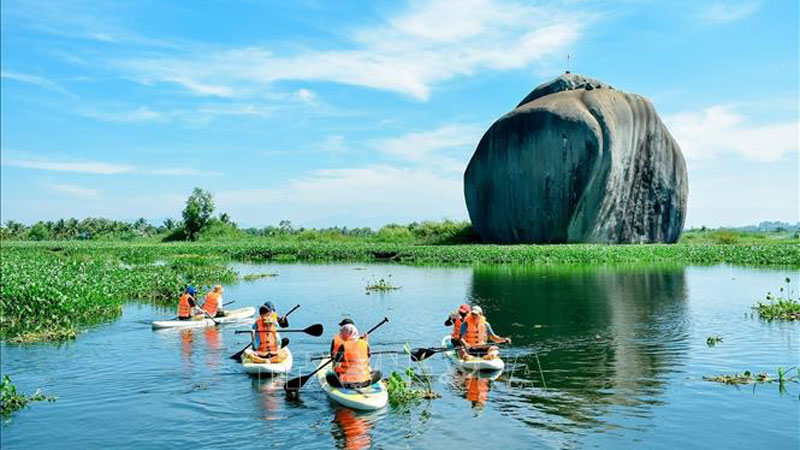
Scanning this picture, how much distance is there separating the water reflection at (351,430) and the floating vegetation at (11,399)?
19.1ft

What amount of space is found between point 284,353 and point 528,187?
4245 centimetres

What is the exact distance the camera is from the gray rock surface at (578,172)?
54594 mm

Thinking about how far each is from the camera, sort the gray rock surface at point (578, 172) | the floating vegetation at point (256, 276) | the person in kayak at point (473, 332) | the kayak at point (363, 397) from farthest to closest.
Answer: the gray rock surface at point (578, 172) < the floating vegetation at point (256, 276) < the person in kayak at point (473, 332) < the kayak at point (363, 397)

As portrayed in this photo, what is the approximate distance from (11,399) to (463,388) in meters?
8.83

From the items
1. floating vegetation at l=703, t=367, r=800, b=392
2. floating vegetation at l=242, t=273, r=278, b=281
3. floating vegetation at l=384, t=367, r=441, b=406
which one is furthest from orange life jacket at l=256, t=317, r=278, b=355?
floating vegetation at l=242, t=273, r=278, b=281

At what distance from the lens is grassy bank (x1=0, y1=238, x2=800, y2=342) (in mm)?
22359

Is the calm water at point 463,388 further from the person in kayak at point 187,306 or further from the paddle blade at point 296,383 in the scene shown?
the person in kayak at point 187,306

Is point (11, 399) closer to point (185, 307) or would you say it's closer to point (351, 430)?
point (351, 430)

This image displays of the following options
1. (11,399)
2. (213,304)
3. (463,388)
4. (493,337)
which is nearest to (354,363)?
(463,388)

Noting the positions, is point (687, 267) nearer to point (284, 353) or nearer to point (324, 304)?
point (324, 304)

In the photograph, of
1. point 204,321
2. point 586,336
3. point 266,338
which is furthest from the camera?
point 204,321

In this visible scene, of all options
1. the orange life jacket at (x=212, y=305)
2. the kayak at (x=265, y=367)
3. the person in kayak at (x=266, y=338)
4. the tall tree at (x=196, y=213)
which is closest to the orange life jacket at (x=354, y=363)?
the kayak at (x=265, y=367)

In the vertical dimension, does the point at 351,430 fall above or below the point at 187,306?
below

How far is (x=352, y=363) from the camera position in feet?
45.3
